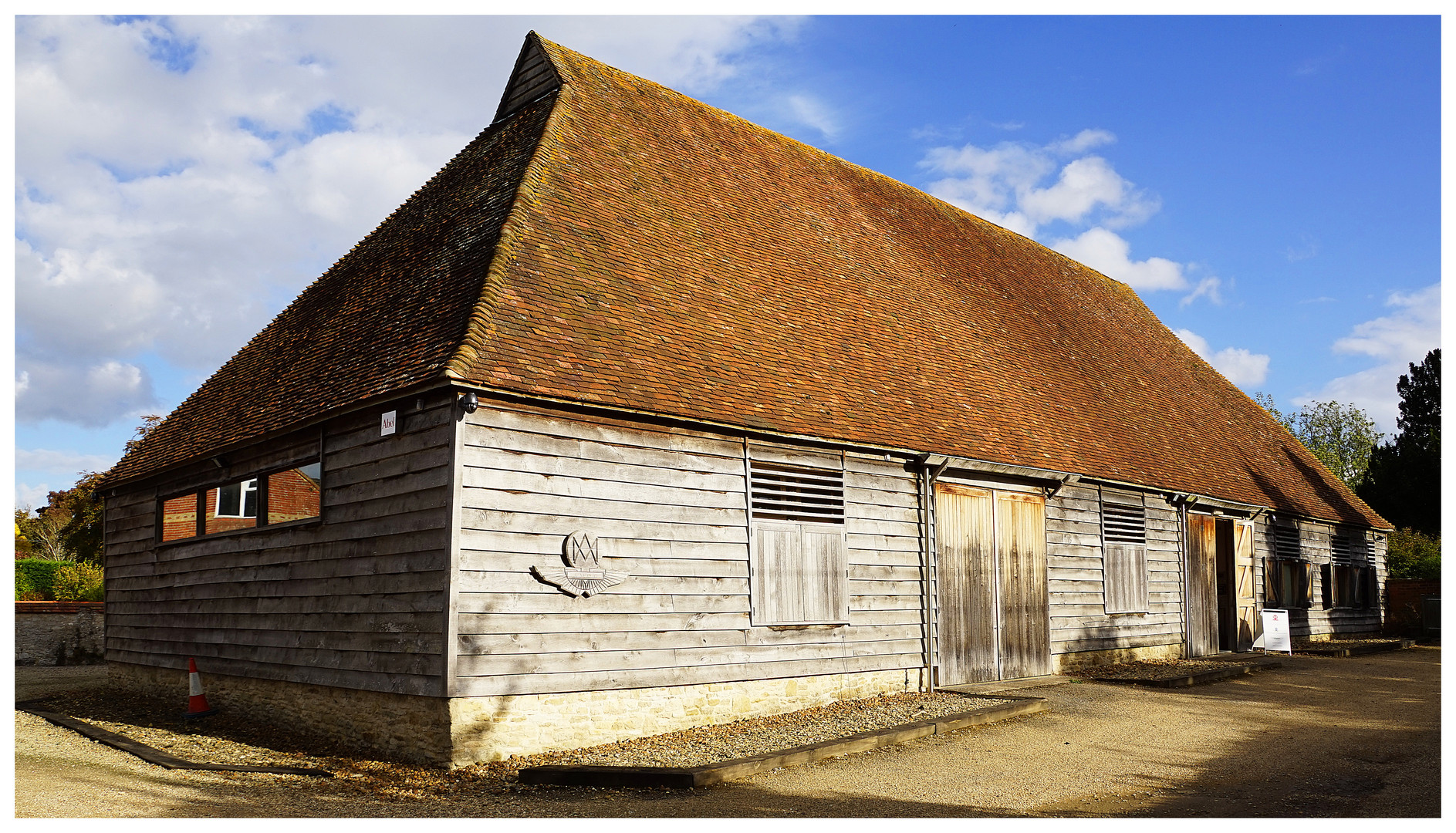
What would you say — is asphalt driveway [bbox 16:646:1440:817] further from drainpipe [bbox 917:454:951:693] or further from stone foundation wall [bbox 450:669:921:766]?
drainpipe [bbox 917:454:951:693]

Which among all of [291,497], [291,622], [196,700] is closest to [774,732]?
[291,622]

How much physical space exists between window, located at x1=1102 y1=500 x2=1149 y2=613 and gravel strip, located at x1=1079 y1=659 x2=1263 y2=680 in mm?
922

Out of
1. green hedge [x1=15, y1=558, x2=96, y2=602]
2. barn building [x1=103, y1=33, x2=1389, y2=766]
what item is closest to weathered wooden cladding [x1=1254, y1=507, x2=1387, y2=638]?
barn building [x1=103, y1=33, x2=1389, y2=766]

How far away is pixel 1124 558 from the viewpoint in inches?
691

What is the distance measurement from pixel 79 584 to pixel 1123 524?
25.2m

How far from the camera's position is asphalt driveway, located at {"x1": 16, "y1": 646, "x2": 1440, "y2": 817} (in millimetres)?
7766

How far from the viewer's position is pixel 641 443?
11.1m

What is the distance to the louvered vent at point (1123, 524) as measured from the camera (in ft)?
56.6

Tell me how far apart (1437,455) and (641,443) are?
31678mm

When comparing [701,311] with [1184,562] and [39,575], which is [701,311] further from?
[39,575]

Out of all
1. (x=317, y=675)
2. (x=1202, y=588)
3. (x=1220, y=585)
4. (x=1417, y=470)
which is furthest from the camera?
(x=1417, y=470)

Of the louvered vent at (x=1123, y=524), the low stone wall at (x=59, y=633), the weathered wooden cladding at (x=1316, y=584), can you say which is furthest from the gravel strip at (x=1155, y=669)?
the low stone wall at (x=59, y=633)

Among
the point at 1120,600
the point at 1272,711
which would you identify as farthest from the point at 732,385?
the point at 1120,600

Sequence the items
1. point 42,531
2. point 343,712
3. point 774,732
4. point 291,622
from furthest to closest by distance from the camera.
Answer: point 42,531
point 291,622
point 343,712
point 774,732
